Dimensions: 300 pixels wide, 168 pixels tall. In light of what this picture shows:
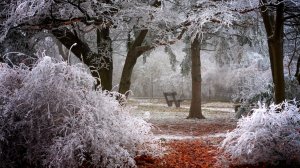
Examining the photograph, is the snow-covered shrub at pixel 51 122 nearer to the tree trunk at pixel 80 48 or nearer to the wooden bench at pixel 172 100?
the tree trunk at pixel 80 48

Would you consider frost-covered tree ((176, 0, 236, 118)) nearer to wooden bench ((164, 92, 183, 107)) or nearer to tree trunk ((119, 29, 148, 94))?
tree trunk ((119, 29, 148, 94))

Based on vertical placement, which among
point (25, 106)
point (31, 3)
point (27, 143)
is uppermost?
point (31, 3)

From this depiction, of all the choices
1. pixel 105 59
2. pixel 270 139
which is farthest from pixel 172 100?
pixel 270 139

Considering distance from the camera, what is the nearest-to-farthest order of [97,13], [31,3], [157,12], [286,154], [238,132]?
[286,154], [238,132], [31,3], [97,13], [157,12]

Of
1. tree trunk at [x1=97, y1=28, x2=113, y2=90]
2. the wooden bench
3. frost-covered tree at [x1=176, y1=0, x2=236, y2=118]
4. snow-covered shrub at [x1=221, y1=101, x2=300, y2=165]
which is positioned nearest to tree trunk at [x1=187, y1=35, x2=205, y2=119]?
frost-covered tree at [x1=176, y1=0, x2=236, y2=118]

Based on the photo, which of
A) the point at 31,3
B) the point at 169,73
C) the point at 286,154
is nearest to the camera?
the point at 286,154

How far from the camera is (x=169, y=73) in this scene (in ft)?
108

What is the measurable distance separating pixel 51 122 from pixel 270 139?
309 cm

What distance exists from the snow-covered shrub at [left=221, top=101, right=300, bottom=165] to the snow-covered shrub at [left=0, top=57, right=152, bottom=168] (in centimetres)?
170

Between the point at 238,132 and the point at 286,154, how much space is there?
0.78 metres

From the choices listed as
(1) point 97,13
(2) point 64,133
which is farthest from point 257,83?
(2) point 64,133

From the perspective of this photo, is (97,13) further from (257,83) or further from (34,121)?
(257,83)

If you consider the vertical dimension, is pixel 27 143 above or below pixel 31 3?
below

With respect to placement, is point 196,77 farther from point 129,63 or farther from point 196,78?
point 129,63
